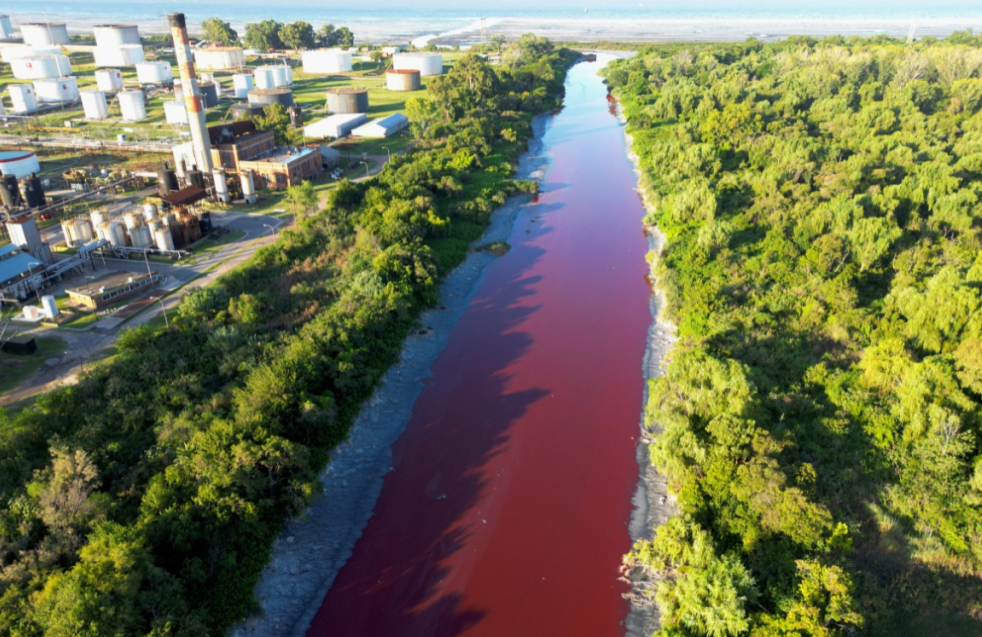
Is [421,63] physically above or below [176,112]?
above

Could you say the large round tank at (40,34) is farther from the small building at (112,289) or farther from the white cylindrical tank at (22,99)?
the small building at (112,289)

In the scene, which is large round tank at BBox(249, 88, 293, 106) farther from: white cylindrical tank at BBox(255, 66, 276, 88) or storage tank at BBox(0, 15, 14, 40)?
storage tank at BBox(0, 15, 14, 40)

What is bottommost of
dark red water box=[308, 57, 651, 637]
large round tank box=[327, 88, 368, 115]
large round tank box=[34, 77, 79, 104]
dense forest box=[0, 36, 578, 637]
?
dark red water box=[308, 57, 651, 637]

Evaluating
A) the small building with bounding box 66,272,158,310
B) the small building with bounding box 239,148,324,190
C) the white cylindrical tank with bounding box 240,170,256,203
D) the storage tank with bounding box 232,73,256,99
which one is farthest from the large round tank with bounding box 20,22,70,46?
the small building with bounding box 66,272,158,310

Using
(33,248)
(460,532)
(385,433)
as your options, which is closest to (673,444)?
(460,532)

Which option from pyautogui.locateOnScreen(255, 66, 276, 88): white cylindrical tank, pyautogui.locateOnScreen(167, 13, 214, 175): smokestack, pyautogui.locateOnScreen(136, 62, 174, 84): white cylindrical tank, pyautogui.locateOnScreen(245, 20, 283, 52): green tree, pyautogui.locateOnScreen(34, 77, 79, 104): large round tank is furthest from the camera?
pyautogui.locateOnScreen(245, 20, 283, 52): green tree

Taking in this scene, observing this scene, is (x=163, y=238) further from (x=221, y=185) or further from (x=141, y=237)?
(x=221, y=185)

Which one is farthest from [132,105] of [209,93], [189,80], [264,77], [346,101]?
[189,80]
